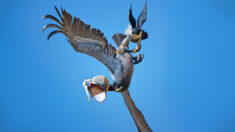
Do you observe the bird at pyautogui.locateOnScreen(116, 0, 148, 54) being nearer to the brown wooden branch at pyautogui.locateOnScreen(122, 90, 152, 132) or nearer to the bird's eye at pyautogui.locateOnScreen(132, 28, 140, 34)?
the bird's eye at pyautogui.locateOnScreen(132, 28, 140, 34)

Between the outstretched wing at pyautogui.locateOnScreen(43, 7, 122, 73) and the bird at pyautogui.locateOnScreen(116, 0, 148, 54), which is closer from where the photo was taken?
the outstretched wing at pyautogui.locateOnScreen(43, 7, 122, 73)

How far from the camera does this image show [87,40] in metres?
0.95

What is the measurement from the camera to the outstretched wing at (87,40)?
2.90 ft

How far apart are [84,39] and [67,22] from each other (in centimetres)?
10

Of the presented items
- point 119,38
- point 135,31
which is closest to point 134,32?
point 135,31

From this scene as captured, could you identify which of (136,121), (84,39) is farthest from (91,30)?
(136,121)

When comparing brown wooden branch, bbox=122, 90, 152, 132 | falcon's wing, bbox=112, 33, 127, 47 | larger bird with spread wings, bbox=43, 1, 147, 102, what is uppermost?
falcon's wing, bbox=112, 33, 127, 47

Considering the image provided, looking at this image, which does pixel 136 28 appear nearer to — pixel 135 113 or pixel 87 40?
pixel 87 40

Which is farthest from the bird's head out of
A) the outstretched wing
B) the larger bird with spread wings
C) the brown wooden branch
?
the brown wooden branch

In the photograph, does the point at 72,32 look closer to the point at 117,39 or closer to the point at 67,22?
the point at 67,22

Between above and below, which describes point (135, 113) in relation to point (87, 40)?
below

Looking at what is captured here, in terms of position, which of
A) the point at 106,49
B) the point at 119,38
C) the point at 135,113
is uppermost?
the point at 119,38

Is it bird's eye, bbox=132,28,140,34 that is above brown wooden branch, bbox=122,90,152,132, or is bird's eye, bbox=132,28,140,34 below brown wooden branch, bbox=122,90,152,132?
above

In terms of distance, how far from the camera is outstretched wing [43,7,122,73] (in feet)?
2.90
